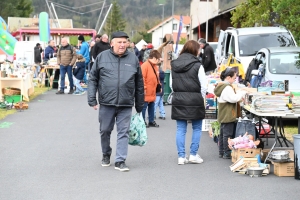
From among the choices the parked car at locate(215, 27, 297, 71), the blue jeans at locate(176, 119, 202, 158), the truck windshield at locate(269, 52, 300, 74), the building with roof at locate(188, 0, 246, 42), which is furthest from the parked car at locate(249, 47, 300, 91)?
the building with roof at locate(188, 0, 246, 42)

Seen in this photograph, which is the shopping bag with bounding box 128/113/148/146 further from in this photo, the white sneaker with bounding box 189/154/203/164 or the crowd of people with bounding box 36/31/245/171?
the white sneaker with bounding box 189/154/203/164

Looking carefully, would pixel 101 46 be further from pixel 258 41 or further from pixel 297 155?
pixel 297 155

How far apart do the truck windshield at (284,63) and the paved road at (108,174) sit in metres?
3.24

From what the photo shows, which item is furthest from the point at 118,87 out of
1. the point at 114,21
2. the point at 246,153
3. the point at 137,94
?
the point at 114,21

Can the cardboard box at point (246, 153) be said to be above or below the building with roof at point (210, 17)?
below

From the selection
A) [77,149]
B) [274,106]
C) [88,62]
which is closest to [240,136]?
[274,106]

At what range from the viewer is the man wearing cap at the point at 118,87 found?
9344 mm

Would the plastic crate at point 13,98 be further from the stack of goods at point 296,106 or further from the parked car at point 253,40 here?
the stack of goods at point 296,106

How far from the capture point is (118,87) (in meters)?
9.34

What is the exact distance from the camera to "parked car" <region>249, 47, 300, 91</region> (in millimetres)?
15195

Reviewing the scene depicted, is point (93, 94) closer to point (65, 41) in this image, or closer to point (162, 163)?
point (162, 163)

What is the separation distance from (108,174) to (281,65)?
7.87m

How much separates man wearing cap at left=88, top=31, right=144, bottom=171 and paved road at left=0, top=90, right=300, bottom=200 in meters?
0.57

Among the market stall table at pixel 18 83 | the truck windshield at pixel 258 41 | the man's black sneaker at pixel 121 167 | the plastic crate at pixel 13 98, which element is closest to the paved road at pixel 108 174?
the man's black sneaker at pixel 121 167
